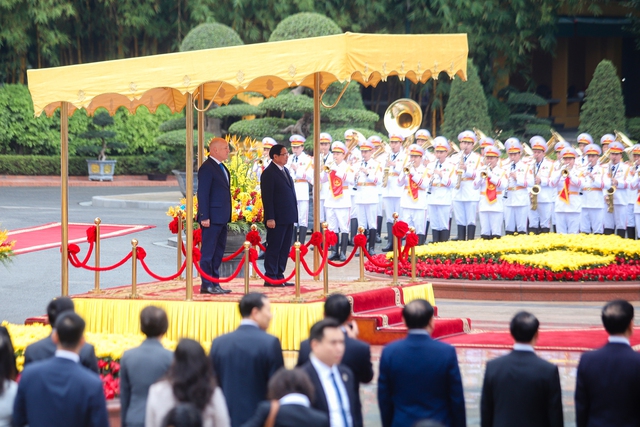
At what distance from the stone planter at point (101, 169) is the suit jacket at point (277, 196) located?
83.2 feet

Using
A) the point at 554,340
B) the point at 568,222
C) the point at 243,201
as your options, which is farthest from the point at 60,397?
the point at 568,222

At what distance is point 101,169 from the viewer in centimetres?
3581

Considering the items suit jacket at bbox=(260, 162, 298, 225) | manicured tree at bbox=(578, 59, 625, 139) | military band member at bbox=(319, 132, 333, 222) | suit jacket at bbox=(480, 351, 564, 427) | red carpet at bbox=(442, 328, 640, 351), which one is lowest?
red carpet at bbox=(442, 328, 640, 351)

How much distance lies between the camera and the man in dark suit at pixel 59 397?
5359 millimetres

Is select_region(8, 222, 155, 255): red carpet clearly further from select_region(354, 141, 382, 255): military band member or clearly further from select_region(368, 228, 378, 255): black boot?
select_region(368, 228, 378, 255): black boot

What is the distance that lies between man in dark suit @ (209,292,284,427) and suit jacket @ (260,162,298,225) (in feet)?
15.8

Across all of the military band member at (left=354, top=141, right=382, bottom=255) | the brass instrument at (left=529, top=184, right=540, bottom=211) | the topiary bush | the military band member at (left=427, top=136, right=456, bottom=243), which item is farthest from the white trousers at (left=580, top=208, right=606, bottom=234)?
the topiary bush

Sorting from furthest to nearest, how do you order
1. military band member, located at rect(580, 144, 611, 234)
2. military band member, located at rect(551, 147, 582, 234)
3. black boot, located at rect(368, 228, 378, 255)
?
military band member, located at rect(580, 144, 611, 234), military band member, located at rect(551, 147, 582, 234), black boot, located at rect(368, 228, 378, 255)

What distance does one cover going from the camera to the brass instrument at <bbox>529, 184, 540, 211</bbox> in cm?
1895

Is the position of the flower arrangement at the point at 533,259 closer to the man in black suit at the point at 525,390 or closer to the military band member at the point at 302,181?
the military band member at the point at 302,181

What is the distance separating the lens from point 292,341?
10062mm

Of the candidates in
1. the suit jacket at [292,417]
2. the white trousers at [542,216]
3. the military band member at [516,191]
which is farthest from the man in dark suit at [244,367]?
the white trousers at [542,216]

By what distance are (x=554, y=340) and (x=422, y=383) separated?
4.98 metres

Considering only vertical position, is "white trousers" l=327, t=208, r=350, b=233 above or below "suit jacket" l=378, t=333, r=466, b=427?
above
